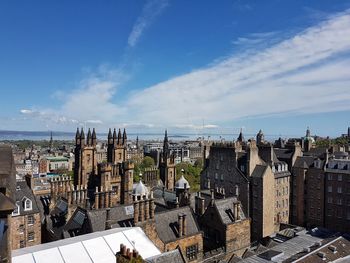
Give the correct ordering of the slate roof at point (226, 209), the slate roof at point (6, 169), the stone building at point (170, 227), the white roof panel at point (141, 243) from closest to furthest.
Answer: the slate roof at point (6, 169), the white roof panel at point (141, 243), the stone building at point (170, 227), the slate roof at point (226, 209)

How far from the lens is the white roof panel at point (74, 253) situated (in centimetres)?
2169

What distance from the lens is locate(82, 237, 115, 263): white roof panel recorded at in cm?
2231

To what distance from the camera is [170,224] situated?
3453 centimetres

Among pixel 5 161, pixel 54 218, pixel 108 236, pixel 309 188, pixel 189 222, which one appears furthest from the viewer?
pixel 309 188

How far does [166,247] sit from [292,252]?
16.8 m

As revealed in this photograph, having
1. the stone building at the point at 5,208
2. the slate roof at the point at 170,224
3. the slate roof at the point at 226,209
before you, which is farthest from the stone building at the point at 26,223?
the stone building at the point at 5,208

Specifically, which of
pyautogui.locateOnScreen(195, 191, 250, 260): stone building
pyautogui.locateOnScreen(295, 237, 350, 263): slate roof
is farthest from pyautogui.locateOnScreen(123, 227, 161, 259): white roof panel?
pyautogui.locateOnScreen(195, 191, 250, 260): stone building

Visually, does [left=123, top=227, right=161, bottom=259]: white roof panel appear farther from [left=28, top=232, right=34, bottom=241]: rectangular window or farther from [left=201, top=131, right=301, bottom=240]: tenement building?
[left=201, top=131, right=301, bottom=240]: tenement building

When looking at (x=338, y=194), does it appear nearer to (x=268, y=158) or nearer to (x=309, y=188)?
(x=309, y=188)

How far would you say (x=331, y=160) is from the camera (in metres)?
59.3

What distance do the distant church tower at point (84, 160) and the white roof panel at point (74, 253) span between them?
97.5 ft

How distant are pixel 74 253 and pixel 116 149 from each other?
116 feet

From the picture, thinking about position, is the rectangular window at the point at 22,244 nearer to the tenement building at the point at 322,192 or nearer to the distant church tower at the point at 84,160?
the distant church tower at the point at 84,160

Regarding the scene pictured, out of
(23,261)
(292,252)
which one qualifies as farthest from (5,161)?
(292,252)
